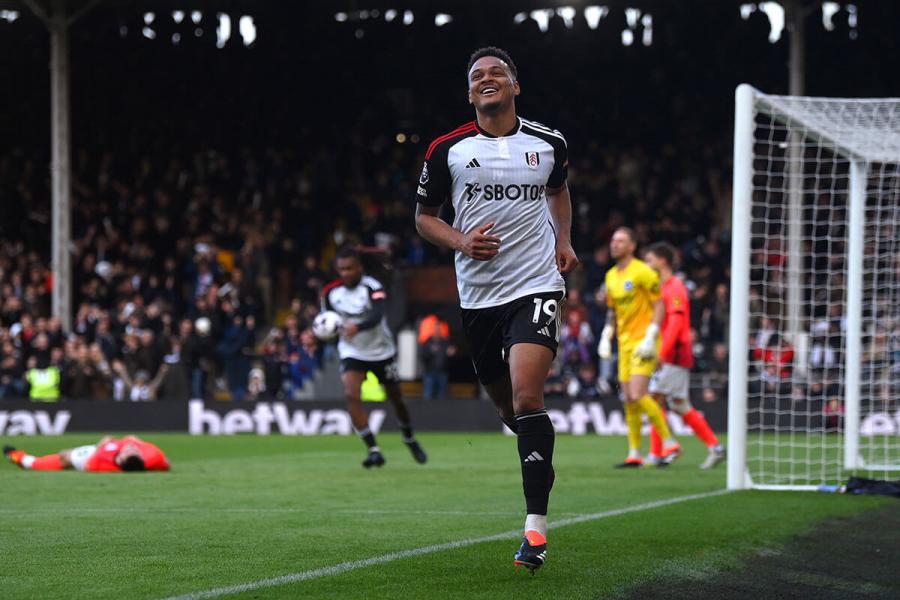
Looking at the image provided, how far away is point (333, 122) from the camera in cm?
3425

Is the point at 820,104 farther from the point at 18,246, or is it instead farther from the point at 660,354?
the point at 18,246

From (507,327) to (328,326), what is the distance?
679cm

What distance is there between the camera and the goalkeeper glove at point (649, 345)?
43.9ft

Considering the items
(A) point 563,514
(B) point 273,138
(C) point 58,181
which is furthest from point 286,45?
(A) point 563,514

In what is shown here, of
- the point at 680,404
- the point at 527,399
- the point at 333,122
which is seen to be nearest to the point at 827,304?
the point at 680,404

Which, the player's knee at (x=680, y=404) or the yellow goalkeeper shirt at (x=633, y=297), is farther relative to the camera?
the player's knee at (x=680, y=404)

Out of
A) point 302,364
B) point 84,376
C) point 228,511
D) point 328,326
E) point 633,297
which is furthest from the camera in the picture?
point 302,364

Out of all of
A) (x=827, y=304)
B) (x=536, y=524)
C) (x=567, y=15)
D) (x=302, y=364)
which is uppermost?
(x=567, y=15)

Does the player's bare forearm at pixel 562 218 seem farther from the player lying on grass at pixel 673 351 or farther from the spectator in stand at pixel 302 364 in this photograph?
the spectator in stand at pixel 302 364

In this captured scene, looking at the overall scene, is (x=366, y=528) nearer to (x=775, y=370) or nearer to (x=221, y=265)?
(x=775, y=370)

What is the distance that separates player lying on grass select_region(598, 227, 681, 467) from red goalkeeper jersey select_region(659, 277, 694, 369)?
17cm

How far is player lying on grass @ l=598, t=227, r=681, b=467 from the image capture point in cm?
1349

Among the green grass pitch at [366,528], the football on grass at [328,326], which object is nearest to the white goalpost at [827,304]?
the green grass pitch at [366,528]

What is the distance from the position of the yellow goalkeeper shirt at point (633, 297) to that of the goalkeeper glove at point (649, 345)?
19cm
